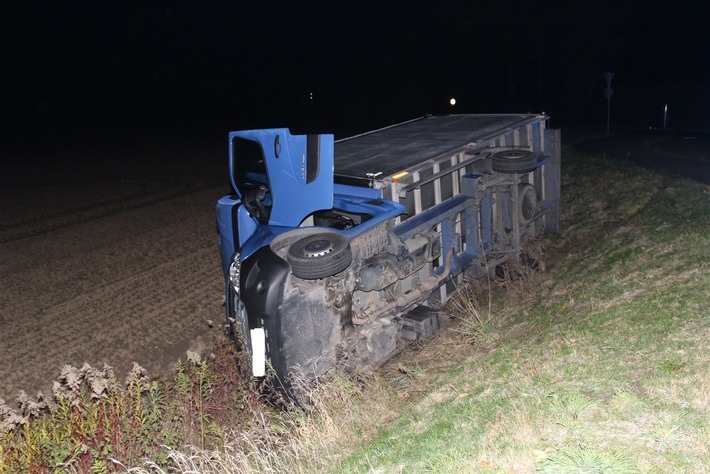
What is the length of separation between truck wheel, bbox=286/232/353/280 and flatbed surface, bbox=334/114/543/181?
1.30 metres

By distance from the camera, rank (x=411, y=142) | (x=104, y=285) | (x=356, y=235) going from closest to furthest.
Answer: (x=356, y=235)
(x=411, y=142)
(x=104, y=285)

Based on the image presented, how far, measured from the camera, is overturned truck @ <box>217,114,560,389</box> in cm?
589

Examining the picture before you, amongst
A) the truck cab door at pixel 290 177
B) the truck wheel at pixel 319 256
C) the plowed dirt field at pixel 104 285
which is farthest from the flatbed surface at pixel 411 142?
the plowed dirt field at pixel 104 285

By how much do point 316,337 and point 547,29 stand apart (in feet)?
131

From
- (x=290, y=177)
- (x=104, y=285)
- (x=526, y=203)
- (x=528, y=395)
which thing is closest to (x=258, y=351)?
(x=290, y=177)

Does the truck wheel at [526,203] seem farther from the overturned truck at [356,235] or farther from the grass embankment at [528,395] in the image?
the grass embankment at [528,395]

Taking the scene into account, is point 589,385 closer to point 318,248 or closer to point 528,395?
point 528,395

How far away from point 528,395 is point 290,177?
3.12m

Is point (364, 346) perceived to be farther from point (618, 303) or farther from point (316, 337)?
point (618, 303)

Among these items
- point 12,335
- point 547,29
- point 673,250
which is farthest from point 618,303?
point 547,29

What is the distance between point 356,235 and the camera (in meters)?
6.25

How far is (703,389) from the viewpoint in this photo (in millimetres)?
4246

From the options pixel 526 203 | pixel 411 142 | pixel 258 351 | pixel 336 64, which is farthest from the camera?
pixel 336 64

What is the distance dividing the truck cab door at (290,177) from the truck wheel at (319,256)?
66 cm
